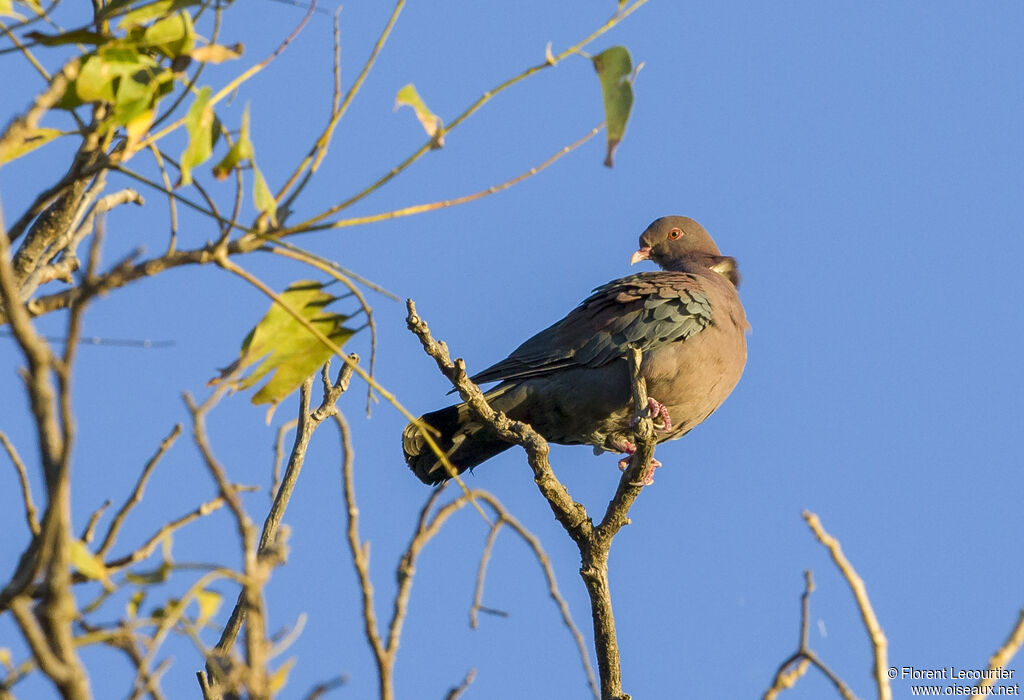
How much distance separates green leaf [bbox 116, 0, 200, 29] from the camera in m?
2.63

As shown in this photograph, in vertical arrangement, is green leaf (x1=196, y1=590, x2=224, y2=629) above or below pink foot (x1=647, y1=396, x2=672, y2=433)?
below

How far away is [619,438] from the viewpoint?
6.74 m

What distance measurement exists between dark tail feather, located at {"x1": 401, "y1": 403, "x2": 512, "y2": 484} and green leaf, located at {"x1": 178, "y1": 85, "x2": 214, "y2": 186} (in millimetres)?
3556

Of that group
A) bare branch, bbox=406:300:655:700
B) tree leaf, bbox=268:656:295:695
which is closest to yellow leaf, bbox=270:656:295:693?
tree leaf, bbox=268:656:295:695

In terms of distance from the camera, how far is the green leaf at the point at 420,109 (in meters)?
2.68

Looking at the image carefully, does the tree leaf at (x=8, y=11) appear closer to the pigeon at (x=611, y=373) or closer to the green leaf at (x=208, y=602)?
the green leaf at (x=208, y=602)

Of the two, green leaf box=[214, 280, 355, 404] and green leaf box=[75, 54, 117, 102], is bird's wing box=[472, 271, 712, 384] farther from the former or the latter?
green leaf box=[75, 54, 117, 102]

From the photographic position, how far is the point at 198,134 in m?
2.61

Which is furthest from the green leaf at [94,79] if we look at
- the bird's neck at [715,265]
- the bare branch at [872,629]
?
the bird's neck at [715,265]

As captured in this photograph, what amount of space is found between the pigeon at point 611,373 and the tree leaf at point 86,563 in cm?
398

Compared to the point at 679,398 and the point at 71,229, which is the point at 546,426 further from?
the point at 71,229

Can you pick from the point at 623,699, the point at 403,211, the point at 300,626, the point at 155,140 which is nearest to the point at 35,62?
the point at 155,140

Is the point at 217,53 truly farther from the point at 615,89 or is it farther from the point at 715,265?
the point at 715,265

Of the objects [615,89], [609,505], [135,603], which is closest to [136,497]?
[135,603]
